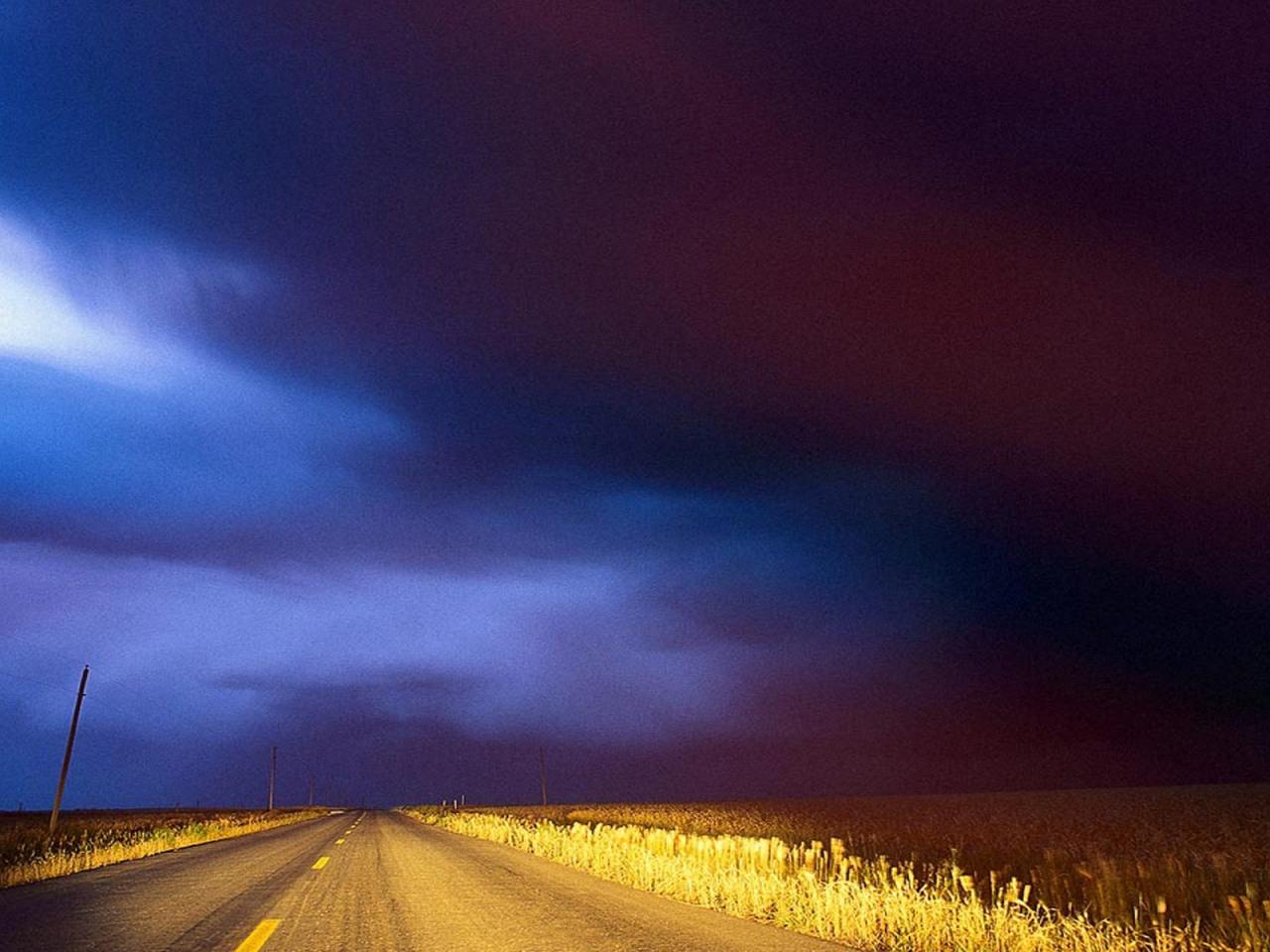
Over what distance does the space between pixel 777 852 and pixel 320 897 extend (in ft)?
22.8

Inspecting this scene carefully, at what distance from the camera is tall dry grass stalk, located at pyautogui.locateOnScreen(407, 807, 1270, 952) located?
24.5 feet

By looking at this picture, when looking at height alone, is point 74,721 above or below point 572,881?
above

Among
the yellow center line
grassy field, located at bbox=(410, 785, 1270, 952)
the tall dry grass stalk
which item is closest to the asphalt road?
the yellow center line

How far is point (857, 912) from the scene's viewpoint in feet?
29.5

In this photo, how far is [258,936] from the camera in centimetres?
862

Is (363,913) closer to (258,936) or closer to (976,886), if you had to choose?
(258,936)

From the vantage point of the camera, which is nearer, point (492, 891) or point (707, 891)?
point (707, 891)

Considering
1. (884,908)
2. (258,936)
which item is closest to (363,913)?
(258,936)

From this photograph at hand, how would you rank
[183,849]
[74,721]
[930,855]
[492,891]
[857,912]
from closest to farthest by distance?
1. [857,912]
2. [492,891]
3. [930,855]
4. [183,849]
5. [74,721]

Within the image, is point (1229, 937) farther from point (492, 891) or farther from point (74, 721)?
point (74, 721)

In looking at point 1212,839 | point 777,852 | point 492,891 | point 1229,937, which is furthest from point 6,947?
point 1212,839

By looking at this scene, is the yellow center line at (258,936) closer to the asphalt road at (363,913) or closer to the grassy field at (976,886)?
the asphalt road at (363,913)

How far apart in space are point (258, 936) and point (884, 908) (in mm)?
6441

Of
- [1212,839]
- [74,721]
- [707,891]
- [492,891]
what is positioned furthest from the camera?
[74,721]
